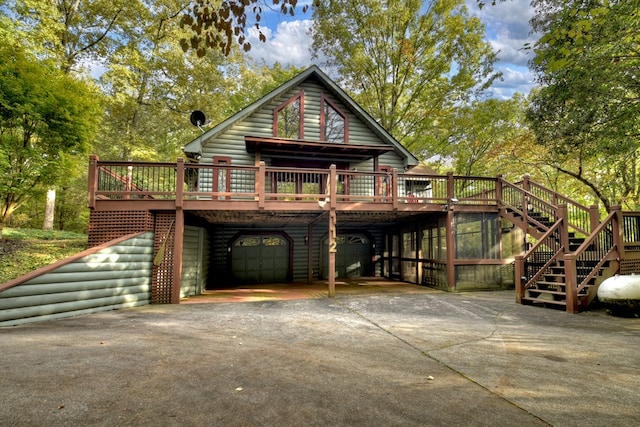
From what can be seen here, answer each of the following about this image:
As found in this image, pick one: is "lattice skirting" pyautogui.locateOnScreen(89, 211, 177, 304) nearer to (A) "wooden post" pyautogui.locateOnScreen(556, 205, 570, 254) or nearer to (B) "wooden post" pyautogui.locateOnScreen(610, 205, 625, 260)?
(A) "wooden post" pyautogui.locateOnScreen(556, 205, 570, 254)

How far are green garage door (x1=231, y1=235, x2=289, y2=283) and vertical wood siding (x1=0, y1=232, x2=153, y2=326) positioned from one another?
5481 millimetres

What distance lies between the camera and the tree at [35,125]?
33.6 ft

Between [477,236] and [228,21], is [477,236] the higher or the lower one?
the lower one

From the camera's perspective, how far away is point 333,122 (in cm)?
1409

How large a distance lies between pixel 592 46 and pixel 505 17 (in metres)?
2.17

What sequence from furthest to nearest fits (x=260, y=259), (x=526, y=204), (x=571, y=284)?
(x=260, y=259) → (x=526, y=204) → (x=571, y=284)

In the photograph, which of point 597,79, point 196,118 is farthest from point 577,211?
point 196,118

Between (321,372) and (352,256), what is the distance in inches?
485

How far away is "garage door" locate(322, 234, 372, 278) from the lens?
15.8m

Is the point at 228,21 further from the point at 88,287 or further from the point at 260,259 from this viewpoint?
the point at 260,259

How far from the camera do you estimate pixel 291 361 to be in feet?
13.6

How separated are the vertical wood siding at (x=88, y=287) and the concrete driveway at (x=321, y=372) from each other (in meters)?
0.39

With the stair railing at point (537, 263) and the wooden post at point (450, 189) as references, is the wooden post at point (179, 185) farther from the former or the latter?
the stair railing at point (537, 263)

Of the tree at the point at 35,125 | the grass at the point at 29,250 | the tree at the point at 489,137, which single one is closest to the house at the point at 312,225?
the tree at the point at 35,125
